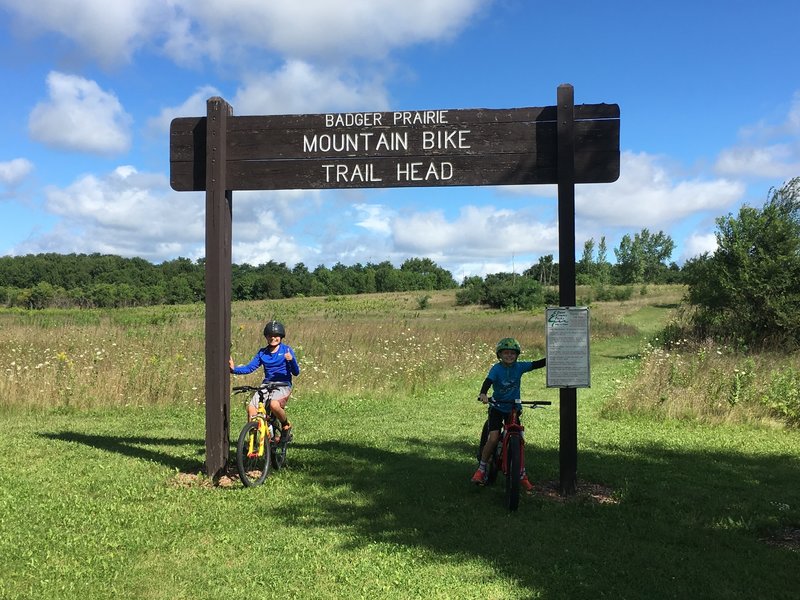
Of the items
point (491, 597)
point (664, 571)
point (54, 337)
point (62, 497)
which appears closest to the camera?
point (491, 597)

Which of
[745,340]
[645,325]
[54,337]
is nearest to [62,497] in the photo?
[54,337]

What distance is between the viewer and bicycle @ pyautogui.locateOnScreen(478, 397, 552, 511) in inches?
222

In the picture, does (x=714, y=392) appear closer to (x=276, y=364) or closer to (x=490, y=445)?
(x=490, y=445)

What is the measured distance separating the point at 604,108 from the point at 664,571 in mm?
4183

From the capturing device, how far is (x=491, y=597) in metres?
3.92

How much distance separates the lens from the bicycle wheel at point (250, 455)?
20.6 ft

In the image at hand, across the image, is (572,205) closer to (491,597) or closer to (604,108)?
(604,108)

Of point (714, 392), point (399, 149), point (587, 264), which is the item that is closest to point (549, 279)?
point (587, 264)

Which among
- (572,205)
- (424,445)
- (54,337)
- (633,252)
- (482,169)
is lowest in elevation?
(424,445)

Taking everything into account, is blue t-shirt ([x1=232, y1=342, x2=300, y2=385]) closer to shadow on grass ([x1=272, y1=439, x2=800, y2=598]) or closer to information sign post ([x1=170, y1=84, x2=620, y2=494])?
information sign post ([x1=170, y1=84, x2=620, y2=494])

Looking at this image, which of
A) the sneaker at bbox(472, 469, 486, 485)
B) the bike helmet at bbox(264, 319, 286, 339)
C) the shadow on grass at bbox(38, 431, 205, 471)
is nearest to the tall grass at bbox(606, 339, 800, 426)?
→ the sneaker at bbox(472, 469, 486, 485)

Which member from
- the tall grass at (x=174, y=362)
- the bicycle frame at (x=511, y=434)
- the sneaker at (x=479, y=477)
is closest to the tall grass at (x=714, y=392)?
the tall grass at (x=174, y=362)

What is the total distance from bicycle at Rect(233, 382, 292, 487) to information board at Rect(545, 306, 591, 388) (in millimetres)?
2824

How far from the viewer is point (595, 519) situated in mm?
5461
